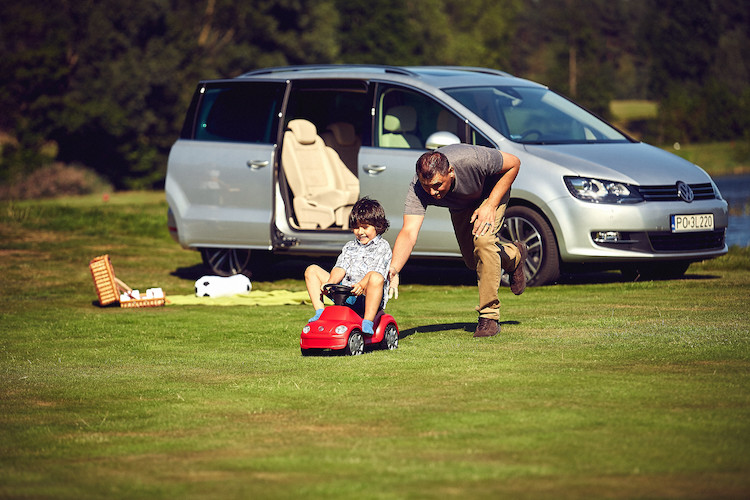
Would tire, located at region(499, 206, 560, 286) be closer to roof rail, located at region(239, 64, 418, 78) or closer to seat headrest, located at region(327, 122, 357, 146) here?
roof rail, located at region(239, 64, 418, 78)

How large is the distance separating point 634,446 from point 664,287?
20.9 feet

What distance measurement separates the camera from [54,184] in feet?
143

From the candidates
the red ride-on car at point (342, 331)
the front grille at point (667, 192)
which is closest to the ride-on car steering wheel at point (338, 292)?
the red ride-on car at point (342, 331)

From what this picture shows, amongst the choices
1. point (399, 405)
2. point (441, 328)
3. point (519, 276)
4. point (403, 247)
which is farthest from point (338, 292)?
point (399, 405)

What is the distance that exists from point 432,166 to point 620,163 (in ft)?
13.0

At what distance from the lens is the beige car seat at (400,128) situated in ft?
39.0

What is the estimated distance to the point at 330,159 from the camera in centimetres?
1298

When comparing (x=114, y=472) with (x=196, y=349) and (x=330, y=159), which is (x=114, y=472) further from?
(x=330, y=159)

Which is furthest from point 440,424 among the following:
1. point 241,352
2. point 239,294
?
point 239,294

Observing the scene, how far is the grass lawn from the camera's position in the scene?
4.33m

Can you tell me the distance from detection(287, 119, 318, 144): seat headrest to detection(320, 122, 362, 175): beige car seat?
33 cm

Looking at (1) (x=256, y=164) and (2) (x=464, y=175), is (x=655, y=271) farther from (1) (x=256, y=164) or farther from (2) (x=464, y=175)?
(2) (x=464, y=175)

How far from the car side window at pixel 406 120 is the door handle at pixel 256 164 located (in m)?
1.29

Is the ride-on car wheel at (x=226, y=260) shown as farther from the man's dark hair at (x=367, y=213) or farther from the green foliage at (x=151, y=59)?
the green foliage at (x=151, y=59)
